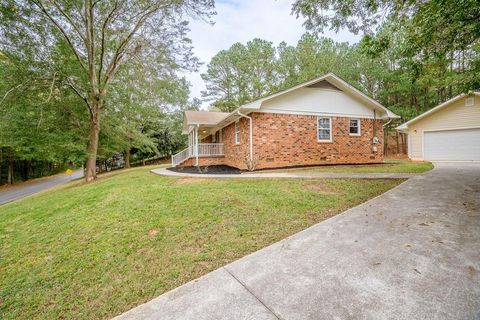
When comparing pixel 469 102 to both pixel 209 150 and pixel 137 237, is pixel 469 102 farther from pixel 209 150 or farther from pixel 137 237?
pixel 137 237

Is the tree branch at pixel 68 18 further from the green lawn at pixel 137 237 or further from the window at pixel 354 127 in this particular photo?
the window at pixel 354 127

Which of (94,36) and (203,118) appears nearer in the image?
(94,36)

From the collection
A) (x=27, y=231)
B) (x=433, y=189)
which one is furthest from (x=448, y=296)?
(x=27, y=231)

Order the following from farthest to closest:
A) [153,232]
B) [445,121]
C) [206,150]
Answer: [206,150] < [445,121] < [153,232]

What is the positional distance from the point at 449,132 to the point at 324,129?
9400mm

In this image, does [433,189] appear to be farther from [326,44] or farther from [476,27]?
[326,44]

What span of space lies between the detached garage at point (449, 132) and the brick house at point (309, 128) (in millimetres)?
4851

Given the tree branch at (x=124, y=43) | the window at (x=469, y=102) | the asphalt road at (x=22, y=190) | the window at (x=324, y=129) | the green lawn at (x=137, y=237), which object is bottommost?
the asphalt road at (x=22, y=190)

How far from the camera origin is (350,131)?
12641mm

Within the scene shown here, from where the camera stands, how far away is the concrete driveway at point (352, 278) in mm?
1980

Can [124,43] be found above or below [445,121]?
above

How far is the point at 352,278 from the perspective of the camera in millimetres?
2396

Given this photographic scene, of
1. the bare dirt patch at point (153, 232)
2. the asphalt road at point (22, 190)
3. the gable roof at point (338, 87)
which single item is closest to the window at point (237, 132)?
the gable roof at point (338, 87)

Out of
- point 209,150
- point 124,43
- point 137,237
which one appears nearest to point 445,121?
point 209,150
